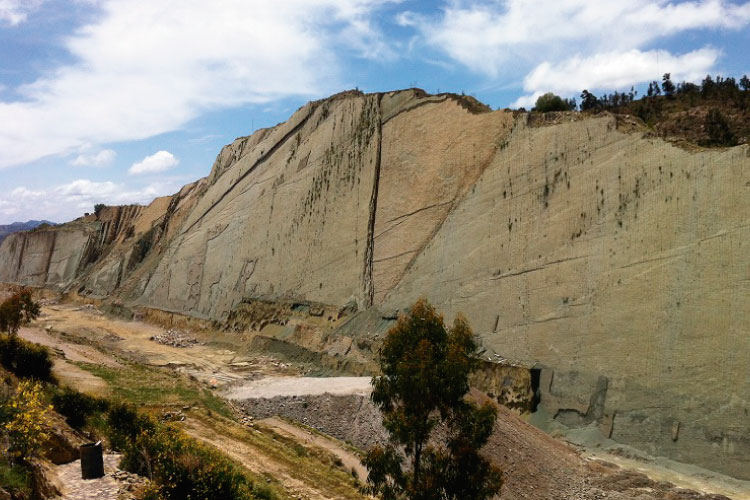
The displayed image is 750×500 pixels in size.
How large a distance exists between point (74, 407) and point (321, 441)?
6.11 metres

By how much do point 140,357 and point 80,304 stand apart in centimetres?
2094

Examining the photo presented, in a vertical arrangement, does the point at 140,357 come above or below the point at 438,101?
below

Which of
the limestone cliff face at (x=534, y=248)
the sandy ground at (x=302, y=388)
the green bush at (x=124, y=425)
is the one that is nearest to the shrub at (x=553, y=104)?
the limestone cliff face at (x=534, y=248)

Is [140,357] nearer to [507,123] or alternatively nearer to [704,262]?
[507,123]

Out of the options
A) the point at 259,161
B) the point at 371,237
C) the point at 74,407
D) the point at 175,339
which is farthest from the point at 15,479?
the point at 259,161

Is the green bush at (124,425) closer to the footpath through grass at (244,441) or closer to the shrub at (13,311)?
the footpath through grass at (244,441)

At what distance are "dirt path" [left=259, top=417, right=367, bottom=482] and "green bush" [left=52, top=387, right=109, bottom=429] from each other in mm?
5057

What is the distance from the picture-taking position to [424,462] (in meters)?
9.46

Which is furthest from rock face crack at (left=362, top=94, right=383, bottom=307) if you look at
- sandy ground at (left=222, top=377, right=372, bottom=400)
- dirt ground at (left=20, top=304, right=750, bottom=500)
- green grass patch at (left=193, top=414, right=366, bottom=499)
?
green grass patch at (left=193, top=414, right=366, bottom=499)

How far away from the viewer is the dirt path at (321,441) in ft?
49.3

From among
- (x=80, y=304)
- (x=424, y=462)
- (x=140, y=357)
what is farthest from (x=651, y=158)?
(x=80, y=304)

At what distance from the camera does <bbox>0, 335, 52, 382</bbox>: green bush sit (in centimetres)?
1473

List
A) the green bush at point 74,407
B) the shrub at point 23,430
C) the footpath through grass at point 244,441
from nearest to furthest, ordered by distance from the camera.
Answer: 1. the shrub at point 23,430
2. the green bush at point 74,407
3. the footpath through grass at point 244,441

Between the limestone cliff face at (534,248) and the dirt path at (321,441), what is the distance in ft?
18.3
